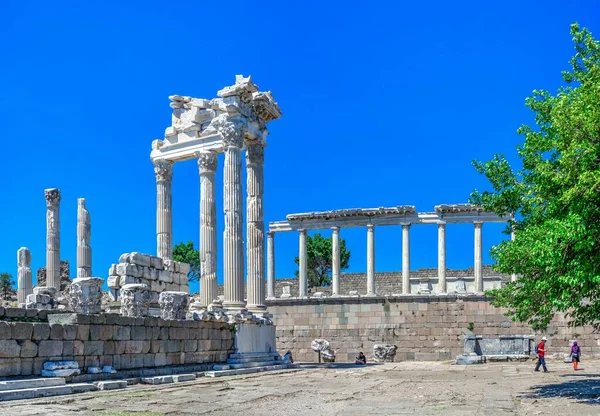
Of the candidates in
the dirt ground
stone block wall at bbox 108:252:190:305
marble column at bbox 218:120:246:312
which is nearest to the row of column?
stone block wall at bbox 108:252:190:305

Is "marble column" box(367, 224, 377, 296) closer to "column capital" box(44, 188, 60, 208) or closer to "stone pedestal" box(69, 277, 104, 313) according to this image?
Answer: "column capital" box(44, 188, 60, 208)

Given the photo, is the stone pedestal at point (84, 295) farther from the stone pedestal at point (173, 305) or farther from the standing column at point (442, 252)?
the standing column at point (442, 252)

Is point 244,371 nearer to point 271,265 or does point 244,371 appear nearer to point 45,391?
point 45,391

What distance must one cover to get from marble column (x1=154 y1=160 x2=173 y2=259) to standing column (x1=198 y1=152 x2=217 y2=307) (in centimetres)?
185

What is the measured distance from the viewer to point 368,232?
48.4 meters

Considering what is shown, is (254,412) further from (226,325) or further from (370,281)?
(370,281)

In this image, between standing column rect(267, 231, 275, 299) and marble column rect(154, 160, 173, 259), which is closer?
marble column rect(154, 160, 173, 259)

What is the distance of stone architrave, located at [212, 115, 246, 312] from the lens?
27938 millimetres

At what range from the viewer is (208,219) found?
31188mm

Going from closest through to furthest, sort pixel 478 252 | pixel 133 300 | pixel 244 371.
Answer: pixel 133 300 → pixel 244 371 → pixel 478 252

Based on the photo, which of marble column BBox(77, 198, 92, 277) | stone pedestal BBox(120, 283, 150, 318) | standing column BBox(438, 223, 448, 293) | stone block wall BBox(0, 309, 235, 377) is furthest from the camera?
standing column BBox(438, 223, 448, 293)

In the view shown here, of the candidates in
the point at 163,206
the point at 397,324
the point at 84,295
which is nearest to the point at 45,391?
the point at 84,295

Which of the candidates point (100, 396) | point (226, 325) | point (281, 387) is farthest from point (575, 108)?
point (226, 325)

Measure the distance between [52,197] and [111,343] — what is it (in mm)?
17927
